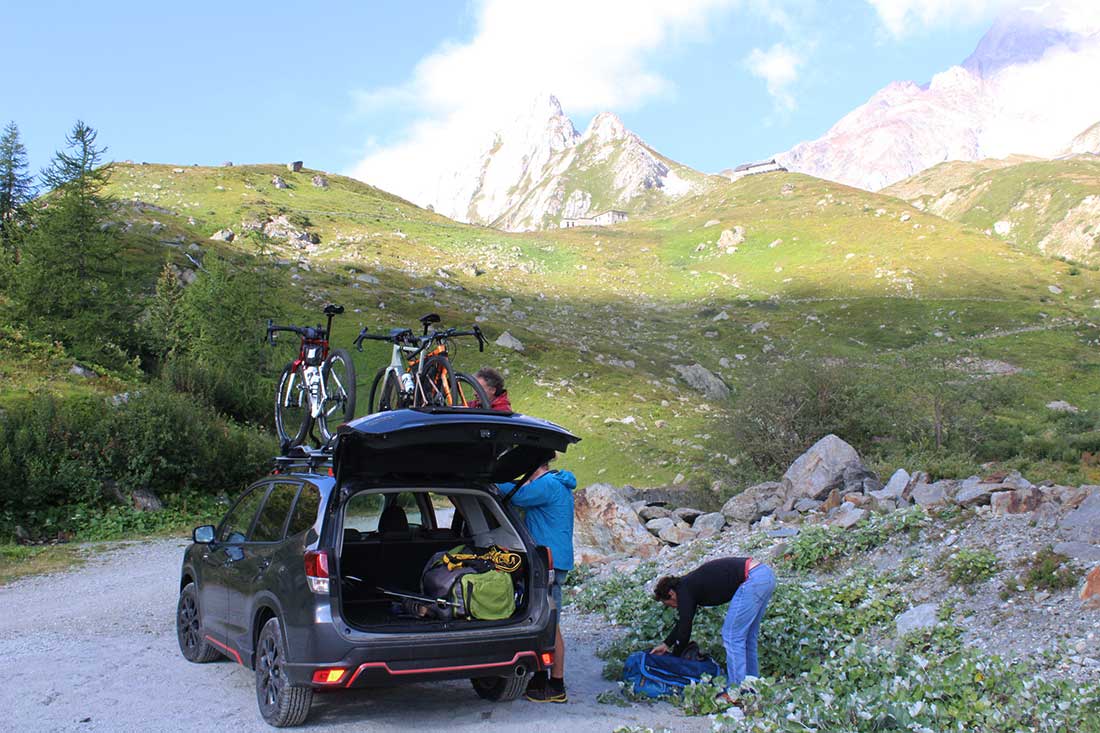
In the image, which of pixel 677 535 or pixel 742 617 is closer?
pixel 742 617

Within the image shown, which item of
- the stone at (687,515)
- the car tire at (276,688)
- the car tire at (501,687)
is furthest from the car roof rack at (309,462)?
the stone at (687,515)

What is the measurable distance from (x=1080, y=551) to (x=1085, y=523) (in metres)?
0.93

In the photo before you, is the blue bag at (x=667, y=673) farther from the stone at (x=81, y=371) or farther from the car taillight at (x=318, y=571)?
the stone at (x=81, y=371)

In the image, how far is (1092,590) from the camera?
7.93m

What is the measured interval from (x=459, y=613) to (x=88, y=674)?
3.87 metres

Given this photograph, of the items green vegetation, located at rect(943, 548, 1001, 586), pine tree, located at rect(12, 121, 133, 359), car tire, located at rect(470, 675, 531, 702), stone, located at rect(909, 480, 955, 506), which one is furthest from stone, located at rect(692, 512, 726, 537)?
pine tree, located at rect(12, 121, 133, 359)

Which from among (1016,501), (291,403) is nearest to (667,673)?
(291,403)

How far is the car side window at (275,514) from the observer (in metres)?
6.70

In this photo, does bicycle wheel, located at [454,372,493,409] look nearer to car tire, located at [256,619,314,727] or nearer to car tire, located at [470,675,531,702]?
car tire, located at [470,675,531,702]

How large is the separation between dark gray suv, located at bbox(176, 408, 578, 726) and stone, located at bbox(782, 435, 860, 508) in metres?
10.7

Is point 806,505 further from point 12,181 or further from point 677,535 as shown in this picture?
point 12,181

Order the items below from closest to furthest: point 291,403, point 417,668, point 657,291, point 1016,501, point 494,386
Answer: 1. point 417,668
2. point 494,386
3. point 291,403
4. point 1016,501
5. point 657,291

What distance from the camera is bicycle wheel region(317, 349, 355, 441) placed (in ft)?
32.3

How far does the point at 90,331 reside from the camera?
2725cm
